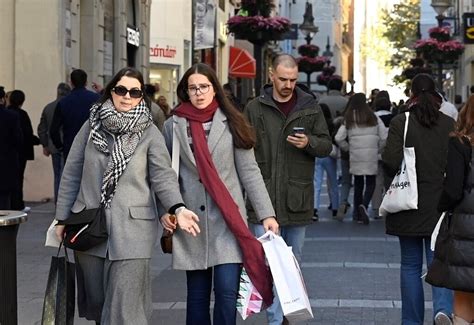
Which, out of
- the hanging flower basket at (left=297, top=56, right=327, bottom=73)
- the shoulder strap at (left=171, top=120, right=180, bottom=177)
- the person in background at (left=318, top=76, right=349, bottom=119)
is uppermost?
the hanging flower basket at (left=297, top=56, right=327, bottom=73)

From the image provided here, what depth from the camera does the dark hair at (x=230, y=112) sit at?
294 inches

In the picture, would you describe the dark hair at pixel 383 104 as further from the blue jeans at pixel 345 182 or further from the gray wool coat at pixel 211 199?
the gray wool coat at pixel 211 199

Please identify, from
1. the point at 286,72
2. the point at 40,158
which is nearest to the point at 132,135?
the point at 286,72

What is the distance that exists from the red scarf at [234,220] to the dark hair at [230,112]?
20 cm

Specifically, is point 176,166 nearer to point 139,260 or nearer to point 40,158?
point 139,260

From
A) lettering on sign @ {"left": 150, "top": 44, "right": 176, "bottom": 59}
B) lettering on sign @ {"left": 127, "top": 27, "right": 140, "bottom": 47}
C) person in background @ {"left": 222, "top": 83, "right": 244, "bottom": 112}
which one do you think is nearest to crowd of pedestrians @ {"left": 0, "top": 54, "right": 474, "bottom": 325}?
person in background @ {"left": 222, "top": 83, "right": 244, "bottom": 112}

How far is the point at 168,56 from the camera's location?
38.2 meters

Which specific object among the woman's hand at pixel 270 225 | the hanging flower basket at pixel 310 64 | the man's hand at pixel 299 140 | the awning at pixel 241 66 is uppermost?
the hanging flower basket at pixel 310 64

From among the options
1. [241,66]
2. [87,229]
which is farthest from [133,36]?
[87,229]

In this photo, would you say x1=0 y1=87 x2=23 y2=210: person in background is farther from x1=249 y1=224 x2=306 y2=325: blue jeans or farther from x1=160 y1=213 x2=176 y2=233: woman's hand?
x1=160 y1=213 x2=176 y2=233: woman's hand

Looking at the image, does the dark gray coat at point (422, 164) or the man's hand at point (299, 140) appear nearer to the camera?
the man's hand at point (299, 140)

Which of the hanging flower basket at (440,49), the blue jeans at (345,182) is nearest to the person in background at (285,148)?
the blue jeans at (345,182)

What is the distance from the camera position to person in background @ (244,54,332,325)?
27.6 ft

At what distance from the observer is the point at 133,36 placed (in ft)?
92.6
